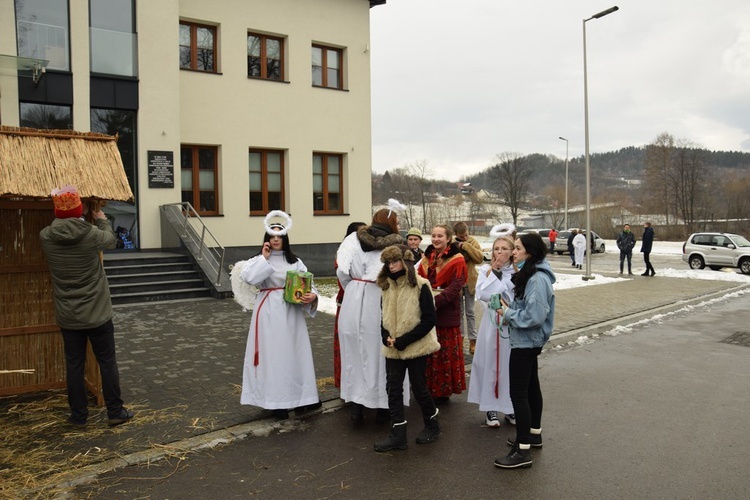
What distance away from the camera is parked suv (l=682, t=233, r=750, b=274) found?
965 inches

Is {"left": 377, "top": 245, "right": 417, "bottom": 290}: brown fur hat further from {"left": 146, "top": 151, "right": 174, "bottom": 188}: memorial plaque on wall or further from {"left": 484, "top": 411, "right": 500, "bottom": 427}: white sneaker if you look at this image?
{"left": 146, "top": 151, "right": 174, "bottom": 188}: memorial plaque on wall

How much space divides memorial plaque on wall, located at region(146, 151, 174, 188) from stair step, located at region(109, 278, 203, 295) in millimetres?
3521

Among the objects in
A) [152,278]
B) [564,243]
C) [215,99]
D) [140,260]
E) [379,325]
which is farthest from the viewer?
[564,243]

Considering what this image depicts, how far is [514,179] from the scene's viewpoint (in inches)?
2928

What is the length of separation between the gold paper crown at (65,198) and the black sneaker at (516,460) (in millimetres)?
4171

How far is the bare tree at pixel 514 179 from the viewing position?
→ 244ft

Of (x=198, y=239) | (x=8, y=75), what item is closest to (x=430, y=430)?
(x=198, y=239)

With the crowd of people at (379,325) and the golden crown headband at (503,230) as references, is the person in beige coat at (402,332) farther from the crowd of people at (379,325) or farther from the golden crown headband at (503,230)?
the golden crown headband at (503,230)

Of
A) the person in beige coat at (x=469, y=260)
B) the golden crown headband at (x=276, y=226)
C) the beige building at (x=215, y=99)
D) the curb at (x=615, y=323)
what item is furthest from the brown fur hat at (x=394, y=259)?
the beige building at (x=215, y=99)

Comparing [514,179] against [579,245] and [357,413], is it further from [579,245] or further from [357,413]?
[357,413]

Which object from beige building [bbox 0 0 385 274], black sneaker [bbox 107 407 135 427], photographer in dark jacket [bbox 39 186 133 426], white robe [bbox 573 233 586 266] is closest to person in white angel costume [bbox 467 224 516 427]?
black sneaker [bbox 107 407 135 427]

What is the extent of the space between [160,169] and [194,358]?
955 centimetres

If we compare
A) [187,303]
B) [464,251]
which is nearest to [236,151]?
[187,303]

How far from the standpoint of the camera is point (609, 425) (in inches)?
226
